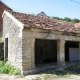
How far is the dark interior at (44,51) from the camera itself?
15.1 metres

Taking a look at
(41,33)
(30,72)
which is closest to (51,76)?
(30,72)

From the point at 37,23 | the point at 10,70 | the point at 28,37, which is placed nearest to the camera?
the point at 28,37

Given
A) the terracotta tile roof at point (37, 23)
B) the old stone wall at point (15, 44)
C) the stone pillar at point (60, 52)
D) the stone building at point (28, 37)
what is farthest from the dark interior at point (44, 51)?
the old stone wall at point (15, 44)

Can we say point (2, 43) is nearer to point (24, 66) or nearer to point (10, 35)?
point (10, 35)

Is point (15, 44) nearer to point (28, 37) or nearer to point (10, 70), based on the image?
point (28, 37)

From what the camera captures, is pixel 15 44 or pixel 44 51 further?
pixel 44 51

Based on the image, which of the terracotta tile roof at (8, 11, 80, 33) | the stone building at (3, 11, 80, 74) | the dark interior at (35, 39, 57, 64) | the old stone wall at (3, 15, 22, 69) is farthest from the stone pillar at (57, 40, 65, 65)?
the dark interior at (35, 39, 57, 64)

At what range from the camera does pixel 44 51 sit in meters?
15.5

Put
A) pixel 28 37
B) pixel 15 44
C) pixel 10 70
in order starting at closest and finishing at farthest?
pixel 28 37
pixel 10 70
pixel 15 44

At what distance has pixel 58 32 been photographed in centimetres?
1170

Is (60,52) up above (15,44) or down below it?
below

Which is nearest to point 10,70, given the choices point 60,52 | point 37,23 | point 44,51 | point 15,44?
point 15,44

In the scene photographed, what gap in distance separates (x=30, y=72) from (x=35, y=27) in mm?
2817

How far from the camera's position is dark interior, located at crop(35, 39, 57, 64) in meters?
15.1
